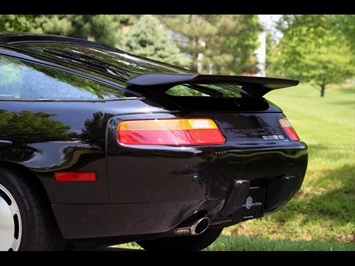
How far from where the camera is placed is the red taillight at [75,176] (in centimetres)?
378

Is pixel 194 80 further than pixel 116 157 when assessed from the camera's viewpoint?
Yes

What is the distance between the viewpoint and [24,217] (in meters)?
3.87

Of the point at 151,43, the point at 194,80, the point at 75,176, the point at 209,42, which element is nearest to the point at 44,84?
the point at 75,176

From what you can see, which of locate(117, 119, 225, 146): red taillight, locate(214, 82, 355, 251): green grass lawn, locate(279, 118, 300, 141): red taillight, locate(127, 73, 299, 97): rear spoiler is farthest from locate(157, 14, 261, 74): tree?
locate(117, 119, 225, 146): red taillight

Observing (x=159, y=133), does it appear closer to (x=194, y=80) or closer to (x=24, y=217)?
(x=194, y=80)

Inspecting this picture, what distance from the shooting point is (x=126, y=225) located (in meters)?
3.87

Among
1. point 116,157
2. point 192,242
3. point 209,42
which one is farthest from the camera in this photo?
point 209,42

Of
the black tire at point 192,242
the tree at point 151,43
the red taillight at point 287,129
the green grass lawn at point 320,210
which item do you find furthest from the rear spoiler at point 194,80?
the tree at point 151,43

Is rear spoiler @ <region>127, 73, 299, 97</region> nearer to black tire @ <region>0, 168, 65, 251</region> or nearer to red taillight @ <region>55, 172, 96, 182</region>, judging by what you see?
red taillight @ <region>55, 172, 96, 182</region>

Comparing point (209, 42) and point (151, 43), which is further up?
point (151, 43)

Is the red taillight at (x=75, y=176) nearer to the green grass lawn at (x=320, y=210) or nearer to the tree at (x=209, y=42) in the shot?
the green grass lawn at (x=320, y=210)

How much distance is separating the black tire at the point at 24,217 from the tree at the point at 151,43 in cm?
A: 3081

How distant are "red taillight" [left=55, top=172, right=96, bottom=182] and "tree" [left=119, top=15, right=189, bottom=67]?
3093 centimetres

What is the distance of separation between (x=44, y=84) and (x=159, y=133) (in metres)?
0.75
